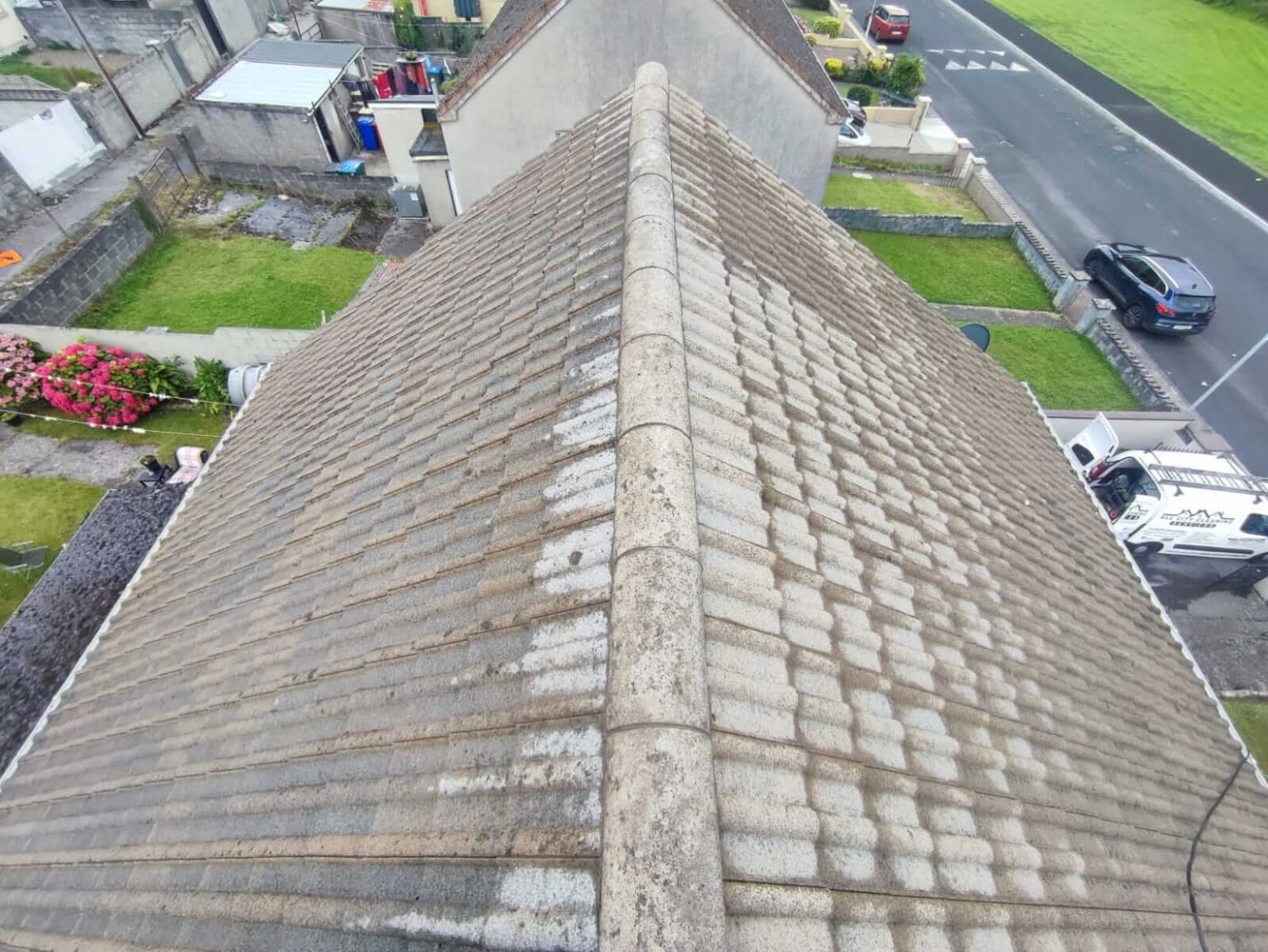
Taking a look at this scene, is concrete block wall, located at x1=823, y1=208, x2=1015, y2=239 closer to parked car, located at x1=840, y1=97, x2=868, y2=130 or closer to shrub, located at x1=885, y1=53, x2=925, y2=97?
parked car, located at x1=840, y1=97, x2=868, y2=130

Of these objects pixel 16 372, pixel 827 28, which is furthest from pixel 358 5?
pixel 16 372

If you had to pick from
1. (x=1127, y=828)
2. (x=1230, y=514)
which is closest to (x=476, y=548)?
(x=1127, y=828)

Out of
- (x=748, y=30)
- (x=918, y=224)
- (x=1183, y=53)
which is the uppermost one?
(x=748, y=30)

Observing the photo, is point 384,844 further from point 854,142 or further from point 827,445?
point 854,142

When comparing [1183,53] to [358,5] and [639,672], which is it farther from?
[639,672]

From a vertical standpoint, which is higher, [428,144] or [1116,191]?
[428,144]

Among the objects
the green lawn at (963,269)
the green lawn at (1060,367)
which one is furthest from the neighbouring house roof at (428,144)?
the green lawn at (1060,367)
